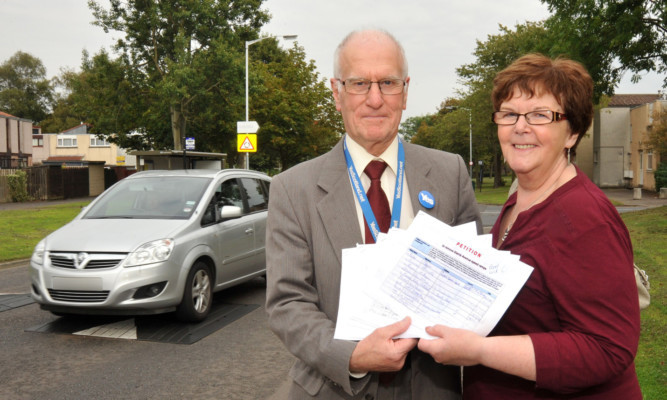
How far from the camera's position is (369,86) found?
82.0 inches

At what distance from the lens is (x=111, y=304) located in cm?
611

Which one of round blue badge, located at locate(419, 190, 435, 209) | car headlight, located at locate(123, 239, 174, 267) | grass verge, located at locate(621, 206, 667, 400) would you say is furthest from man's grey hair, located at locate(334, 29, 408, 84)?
car headlight, located at locate(123, 239, 174, 267)

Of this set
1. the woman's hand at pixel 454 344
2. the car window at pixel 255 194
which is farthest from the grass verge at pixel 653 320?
the car window at pixel 255 194

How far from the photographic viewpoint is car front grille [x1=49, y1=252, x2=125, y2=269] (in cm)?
616

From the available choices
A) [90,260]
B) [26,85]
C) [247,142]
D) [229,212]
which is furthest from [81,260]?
[26,85]

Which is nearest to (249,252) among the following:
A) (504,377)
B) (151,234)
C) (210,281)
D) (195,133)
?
(210,281)

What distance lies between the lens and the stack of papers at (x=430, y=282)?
65.5 inches

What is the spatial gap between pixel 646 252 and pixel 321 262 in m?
10.8

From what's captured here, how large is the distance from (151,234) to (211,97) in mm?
24652

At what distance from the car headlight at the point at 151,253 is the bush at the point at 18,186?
88.4ft

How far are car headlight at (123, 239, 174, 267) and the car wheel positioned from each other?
47cm

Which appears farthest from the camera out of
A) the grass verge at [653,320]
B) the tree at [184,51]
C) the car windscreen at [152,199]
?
the tree at [184,51]

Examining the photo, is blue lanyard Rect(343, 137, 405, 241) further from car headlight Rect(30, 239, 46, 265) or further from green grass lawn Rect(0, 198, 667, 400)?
car headlight Rect(30, 239, 46, 265)

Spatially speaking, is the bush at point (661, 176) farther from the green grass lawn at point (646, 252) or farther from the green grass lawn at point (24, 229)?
the green grass lawn at point (24, 229)
